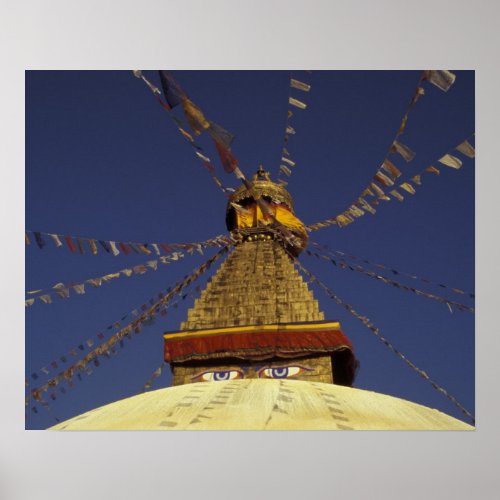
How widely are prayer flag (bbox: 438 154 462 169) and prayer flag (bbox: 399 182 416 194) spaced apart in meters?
0.19

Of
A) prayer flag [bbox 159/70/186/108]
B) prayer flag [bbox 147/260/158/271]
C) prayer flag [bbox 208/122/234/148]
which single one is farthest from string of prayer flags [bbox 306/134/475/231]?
prayer flag [bbox 159/70/186/108]

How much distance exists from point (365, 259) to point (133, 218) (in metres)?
1.18

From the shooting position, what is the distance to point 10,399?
4.17 m

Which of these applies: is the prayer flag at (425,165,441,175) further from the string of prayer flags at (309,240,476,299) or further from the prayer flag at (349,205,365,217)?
the string of prayer flags at (309,240,476,299)

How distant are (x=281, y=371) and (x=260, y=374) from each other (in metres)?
0.11

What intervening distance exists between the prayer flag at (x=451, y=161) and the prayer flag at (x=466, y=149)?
0.05 metres

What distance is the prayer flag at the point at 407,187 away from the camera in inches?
169

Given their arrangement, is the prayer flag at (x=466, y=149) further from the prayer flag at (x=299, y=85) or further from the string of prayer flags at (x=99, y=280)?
the string of prayer flags at (x=99, y=280)

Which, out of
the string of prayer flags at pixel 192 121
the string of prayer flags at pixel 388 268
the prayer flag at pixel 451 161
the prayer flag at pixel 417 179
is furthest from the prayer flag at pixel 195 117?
the prayer flag at pixel 451 161

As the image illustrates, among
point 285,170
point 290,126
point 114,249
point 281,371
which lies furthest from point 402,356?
point 114,249

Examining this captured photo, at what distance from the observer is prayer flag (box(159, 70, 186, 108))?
426cm

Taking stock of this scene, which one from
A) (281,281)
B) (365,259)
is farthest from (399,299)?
(281,281)
